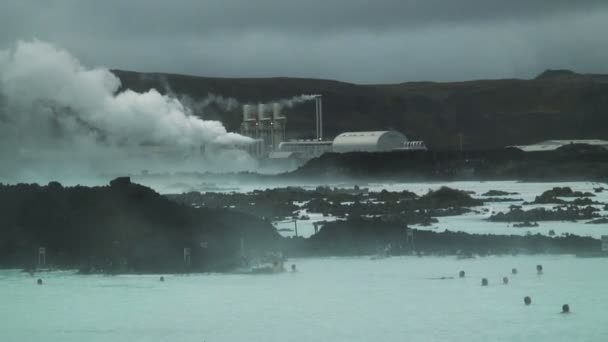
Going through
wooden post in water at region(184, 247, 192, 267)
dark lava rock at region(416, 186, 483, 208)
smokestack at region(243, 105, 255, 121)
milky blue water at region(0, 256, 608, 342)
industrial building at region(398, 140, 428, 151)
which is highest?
smokestack at region(243, 105, 255, 121)

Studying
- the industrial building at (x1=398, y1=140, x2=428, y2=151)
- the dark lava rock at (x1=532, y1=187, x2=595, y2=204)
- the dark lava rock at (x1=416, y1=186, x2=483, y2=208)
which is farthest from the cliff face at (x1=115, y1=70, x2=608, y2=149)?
the dark lava rock at (x1=416, y1=186, x2=483, y2=208)

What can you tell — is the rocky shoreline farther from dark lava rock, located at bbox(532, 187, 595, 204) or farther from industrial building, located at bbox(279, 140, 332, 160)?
industrial building, located at bbox(279, 140, 332, 160)

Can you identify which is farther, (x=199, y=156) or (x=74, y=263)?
(x=199, y=156)

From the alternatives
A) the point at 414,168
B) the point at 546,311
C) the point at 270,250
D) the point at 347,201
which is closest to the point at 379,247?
the point at 270,250

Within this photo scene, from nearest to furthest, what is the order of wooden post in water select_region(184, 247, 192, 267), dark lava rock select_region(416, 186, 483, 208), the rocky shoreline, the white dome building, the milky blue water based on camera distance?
the milky blue water, wooden post in water select_region(184, 247, 192, 267), the rocky shoreline, dark lava rock select_region(416, 186, 483, 208), the white dome building

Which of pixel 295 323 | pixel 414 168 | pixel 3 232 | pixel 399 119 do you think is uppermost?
pixel 399 119

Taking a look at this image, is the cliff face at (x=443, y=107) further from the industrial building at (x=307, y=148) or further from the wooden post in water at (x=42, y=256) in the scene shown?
the wooden post in water at (x=42, y=256)

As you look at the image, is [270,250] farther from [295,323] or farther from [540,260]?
[295,323]

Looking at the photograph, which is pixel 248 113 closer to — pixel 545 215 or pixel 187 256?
pixel 545 215
